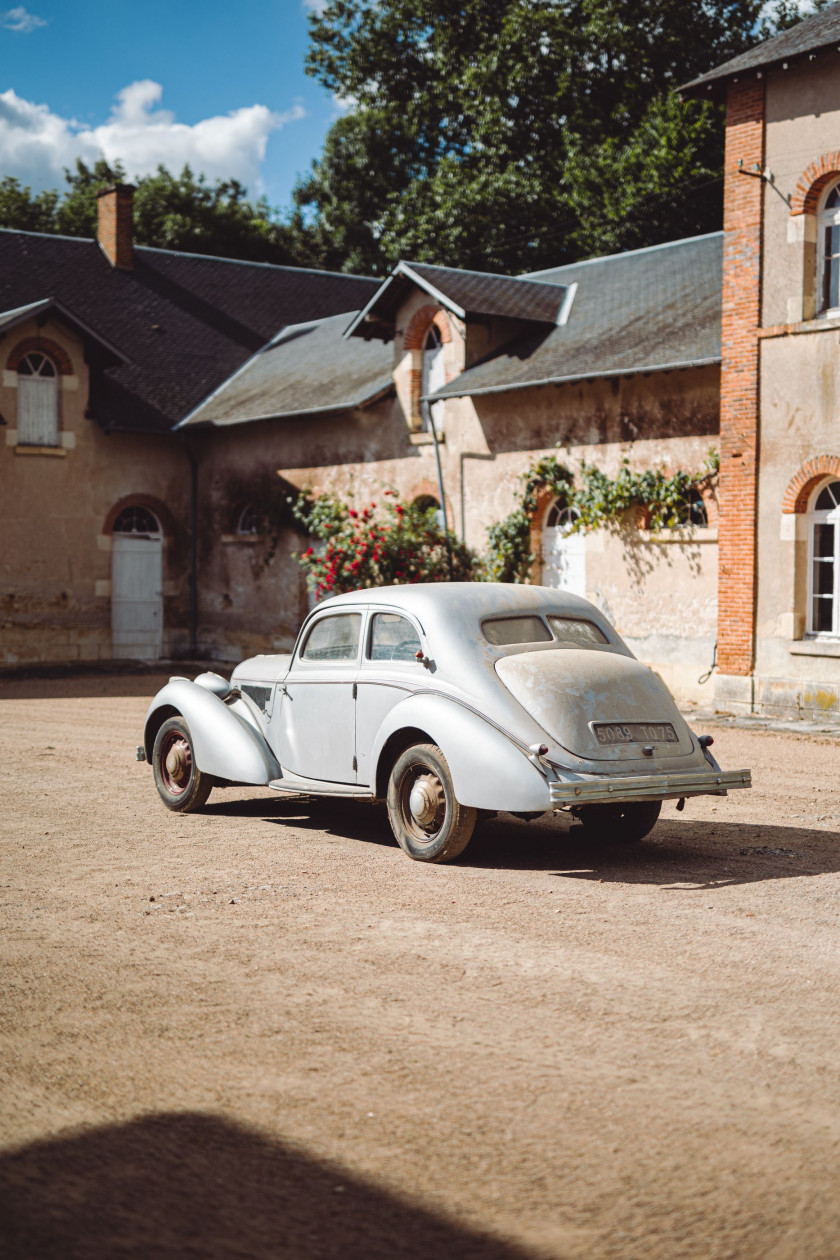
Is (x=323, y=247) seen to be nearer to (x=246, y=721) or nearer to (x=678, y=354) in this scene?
(x=678, y=354)

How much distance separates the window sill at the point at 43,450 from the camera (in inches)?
925

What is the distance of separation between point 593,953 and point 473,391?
14102mm

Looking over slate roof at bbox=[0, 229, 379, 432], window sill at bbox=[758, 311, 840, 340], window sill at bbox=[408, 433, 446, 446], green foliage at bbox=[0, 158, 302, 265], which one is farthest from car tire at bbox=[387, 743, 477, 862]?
green foliage at bbox=[0, 158, 302, 265]

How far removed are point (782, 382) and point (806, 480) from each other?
120 centimetres

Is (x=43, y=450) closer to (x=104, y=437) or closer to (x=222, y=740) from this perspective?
(x=104, y=437)

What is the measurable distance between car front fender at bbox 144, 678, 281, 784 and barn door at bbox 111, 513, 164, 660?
16.1 m

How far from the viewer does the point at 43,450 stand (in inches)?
933

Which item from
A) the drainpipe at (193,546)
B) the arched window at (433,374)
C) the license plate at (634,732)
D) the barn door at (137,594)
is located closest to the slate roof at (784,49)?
the arched window at (433,374)

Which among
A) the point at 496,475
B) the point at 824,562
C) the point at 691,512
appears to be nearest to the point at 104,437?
the point at 496,475

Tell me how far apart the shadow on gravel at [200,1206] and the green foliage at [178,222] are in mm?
37713

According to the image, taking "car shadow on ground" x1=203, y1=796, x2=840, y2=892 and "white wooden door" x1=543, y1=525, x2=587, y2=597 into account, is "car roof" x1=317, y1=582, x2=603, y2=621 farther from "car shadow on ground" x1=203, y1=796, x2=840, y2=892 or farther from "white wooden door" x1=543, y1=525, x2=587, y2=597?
"white wooden door" x1=543, y1=525, x2=587, y2=597

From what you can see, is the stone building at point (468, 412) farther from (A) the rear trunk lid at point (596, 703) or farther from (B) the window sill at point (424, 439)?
(A) the rear trunk lid at point (596, 703)

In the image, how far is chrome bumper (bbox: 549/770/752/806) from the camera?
6.94m

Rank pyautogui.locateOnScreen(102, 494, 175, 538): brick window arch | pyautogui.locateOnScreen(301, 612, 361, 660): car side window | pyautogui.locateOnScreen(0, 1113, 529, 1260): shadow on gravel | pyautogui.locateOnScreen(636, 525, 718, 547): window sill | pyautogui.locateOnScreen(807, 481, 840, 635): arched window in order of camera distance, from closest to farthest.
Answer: pyautogui.locateOnScreen(0, 1113, 529, 1260): shadow on gravel
pyautogui.locateOnScreen(301, 612, 361, 660): car side window
pyautogui.locateOnScreen(807, 481, 840, 635): arched window
pyautogui.locateOnScreen(636, 525, 718, 547): window sill
pyautogui.locateOnScreen(102, 494, 175, 538): brick window arch
